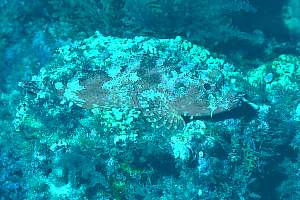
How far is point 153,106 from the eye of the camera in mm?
5062

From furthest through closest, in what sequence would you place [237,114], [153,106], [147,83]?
1. [237,114]
2. [147,83]
3. [153,106]

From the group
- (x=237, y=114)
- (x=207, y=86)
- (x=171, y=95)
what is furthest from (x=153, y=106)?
(x=237, y=114)

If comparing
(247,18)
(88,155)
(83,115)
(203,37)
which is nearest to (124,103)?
(83,115)

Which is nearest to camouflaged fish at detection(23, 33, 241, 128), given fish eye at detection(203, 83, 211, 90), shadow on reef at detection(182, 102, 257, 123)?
fish eye at detection(203, 83, 211, 90)

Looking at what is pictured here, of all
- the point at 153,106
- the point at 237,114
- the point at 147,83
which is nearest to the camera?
the point at 153,106

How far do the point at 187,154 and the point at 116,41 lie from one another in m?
2.35

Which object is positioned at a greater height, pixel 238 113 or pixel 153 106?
pixel 153 106

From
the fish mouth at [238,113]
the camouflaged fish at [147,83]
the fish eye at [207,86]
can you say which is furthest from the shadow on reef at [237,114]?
the fish eye at [207,86]

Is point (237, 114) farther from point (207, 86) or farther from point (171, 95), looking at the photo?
point (171, 95)

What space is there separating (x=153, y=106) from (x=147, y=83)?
0.37 metres

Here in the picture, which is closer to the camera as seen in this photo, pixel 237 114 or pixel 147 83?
pixel 147 83

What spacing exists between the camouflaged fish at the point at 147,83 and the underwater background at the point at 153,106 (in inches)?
0.6

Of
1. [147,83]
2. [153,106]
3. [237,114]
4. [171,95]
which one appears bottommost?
[237,114]

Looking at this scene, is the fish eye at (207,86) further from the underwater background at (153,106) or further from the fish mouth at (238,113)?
the fish mouth at (238,113)
